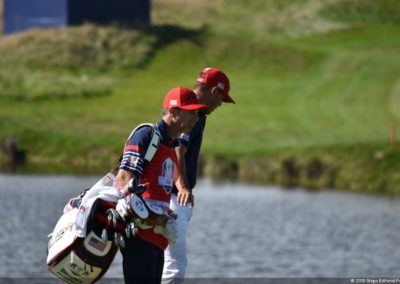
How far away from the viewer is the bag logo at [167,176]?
35.0ft

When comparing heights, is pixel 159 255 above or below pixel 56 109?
above

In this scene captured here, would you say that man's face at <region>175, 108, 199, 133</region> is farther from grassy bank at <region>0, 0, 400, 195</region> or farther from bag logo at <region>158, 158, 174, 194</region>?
grassy bank at <region>0, 0, 400, 195</region>

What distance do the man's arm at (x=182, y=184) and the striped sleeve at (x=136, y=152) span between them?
154 centimetres

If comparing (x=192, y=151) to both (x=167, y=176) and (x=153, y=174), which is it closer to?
(x=167, y=176)

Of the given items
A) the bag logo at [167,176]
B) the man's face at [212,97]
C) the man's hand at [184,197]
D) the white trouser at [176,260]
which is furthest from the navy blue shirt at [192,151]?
the bag logo at [167,176]

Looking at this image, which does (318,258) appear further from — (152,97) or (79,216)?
(152,97)

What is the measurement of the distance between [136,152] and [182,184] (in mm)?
1706

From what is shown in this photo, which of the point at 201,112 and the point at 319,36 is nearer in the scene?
the point at 201,112

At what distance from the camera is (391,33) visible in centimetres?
7162

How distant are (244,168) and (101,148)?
18.5ft

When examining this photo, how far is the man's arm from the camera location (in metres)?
11.9

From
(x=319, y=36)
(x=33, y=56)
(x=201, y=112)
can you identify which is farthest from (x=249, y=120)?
(x=201, y=112)

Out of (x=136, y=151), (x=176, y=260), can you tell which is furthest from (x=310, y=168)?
(x=136, y=151)

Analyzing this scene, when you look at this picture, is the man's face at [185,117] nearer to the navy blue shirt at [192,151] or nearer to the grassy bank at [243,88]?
the navy blue shirt at [192,151]
